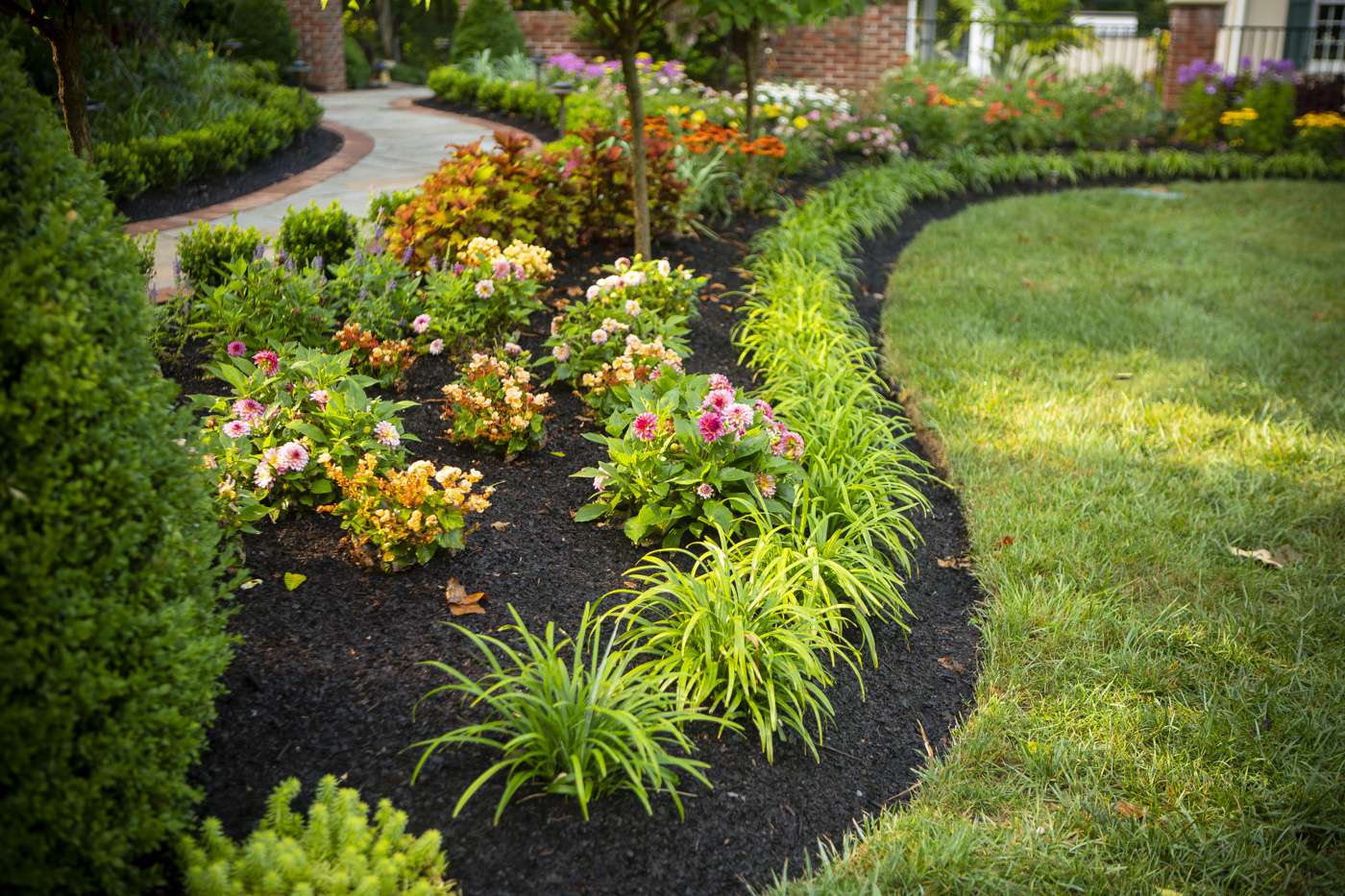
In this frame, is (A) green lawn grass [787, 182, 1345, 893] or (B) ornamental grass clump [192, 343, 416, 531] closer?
(A) green lawn grass [787, 182, 1345, 893]

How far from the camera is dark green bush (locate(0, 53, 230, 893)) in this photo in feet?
5.70

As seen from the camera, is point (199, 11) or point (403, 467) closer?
point (403, 467)

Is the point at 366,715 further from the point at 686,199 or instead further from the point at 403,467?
the point at 686,199

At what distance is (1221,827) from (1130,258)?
6.34 meters

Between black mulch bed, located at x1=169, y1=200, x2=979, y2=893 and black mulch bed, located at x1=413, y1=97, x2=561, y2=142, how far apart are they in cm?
817

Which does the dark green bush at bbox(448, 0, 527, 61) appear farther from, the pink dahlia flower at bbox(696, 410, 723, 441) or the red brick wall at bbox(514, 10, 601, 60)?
the pink dahlia flower at bbox(696, 410, 723, 441)

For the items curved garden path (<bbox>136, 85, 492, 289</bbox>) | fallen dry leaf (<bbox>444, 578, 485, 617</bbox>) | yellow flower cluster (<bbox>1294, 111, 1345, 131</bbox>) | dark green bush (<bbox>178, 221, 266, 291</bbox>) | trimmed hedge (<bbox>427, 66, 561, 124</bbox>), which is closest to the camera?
fallen dry leaf (<bbox>444, 578, 485, 617</bbox>)

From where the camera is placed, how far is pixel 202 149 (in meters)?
7.83

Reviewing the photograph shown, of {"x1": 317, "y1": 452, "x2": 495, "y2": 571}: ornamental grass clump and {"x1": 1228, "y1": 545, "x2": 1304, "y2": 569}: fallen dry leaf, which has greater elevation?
{"x1": 317, "y1": 452, "x2": 495, "y2": 571}: ornamental grass clump

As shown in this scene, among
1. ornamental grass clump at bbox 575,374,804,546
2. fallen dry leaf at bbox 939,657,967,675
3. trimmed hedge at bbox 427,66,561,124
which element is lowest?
fallen dry leaf at bbox 939,657,967,675

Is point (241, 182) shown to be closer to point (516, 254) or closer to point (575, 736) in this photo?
point (516, 254)

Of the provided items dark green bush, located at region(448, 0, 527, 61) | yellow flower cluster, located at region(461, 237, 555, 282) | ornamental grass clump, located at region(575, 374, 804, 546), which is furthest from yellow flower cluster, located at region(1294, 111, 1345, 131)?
ornamental grass clump, located at region(575, 374, 804, 546)

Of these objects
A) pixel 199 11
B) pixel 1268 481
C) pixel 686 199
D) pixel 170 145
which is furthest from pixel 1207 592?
pixel 199 11

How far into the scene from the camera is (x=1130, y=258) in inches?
314
